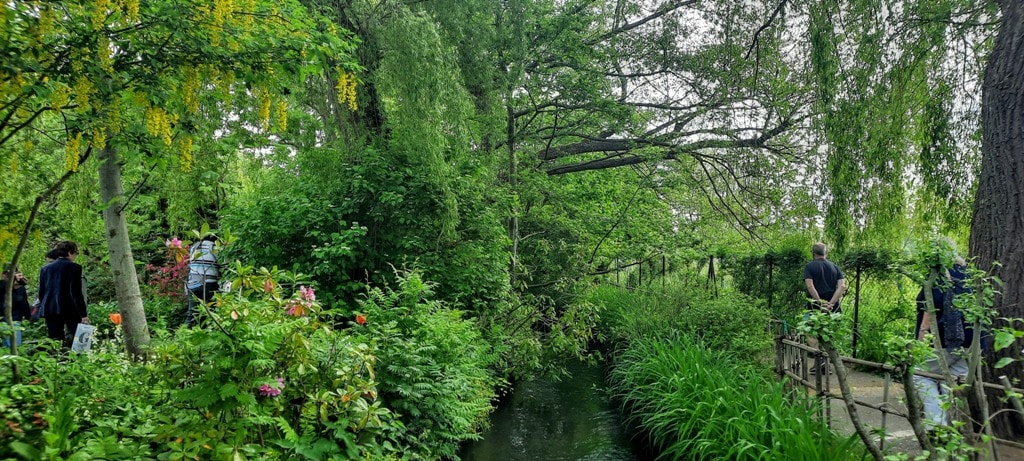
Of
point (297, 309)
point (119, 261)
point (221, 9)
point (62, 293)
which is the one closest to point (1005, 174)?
point (297, 309)

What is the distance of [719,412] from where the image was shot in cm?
441

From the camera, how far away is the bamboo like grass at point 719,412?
3.49 metres

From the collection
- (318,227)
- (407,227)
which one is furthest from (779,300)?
(318,227)

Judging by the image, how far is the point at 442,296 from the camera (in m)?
5.81

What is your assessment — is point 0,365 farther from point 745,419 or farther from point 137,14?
point 745,419

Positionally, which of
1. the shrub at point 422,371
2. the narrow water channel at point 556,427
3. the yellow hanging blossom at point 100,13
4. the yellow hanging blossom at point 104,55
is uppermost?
the yellow hanging blossom at point 100,13

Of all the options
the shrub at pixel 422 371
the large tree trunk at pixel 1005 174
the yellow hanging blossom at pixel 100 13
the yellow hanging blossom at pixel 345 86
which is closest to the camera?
the yellow hanging blossom at pixel 100 13

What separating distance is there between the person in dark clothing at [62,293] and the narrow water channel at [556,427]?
3951 millimetres

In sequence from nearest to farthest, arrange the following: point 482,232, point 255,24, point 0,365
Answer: point 0,365
point 255,24
point 482,232

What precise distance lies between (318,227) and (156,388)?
10.7 ft

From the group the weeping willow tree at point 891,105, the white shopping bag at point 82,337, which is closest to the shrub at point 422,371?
the white shopping bag at point 82,337

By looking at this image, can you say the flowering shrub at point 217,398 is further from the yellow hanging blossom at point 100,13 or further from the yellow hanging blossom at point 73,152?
the yellow hanging blossom at point 100,13

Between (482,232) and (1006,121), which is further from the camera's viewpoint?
(482,232)

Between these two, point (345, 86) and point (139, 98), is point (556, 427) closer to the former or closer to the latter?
point (345, 86)
